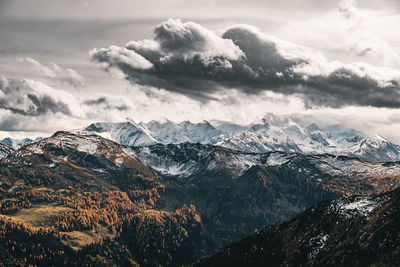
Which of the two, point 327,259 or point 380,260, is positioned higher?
point 380,260

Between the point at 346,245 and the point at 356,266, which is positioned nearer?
the point at 356,266

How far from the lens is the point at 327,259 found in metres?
194

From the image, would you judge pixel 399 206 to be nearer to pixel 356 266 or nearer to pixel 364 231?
pixel 364 231

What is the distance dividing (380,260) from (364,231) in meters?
34.8

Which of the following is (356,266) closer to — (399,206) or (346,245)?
(346,245)

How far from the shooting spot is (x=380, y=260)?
162 metres

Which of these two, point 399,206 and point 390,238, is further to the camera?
point 399,206

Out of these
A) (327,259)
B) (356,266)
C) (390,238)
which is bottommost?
(327,259)

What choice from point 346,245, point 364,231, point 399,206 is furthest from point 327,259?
point 399,206

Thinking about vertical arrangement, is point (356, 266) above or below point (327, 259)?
above

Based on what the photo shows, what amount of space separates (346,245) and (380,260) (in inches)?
1226

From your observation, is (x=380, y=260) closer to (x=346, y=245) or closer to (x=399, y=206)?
(x=346, y=245)

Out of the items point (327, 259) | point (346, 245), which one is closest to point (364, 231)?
point (346, 245)

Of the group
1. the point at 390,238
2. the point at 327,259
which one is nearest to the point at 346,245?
the point at 327,259
